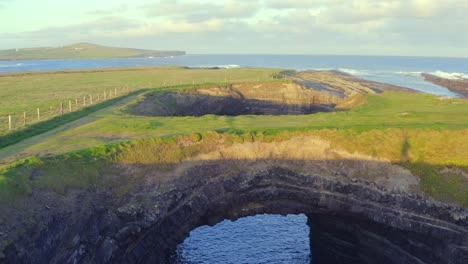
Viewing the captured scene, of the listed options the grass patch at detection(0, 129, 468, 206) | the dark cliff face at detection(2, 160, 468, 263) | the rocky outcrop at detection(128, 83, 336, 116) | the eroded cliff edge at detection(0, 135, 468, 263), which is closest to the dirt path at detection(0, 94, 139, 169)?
Answer: the grass patch at detection(0, 129, 468, 206)

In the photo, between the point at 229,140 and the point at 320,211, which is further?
the point at 229,140

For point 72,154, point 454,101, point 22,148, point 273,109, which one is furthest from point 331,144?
point 273,109

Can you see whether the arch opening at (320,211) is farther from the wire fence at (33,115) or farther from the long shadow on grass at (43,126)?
the wire fence at (33,115)

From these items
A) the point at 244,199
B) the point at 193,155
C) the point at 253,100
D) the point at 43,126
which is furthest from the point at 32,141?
the point at 253,100

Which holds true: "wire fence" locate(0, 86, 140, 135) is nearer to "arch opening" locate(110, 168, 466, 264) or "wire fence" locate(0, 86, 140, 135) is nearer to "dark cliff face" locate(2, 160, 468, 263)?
"dark cliff face" locate(2, 160, 468, 263)

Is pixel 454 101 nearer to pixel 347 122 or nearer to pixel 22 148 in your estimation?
pixel 347 122

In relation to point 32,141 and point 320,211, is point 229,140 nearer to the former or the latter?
point 320,211
